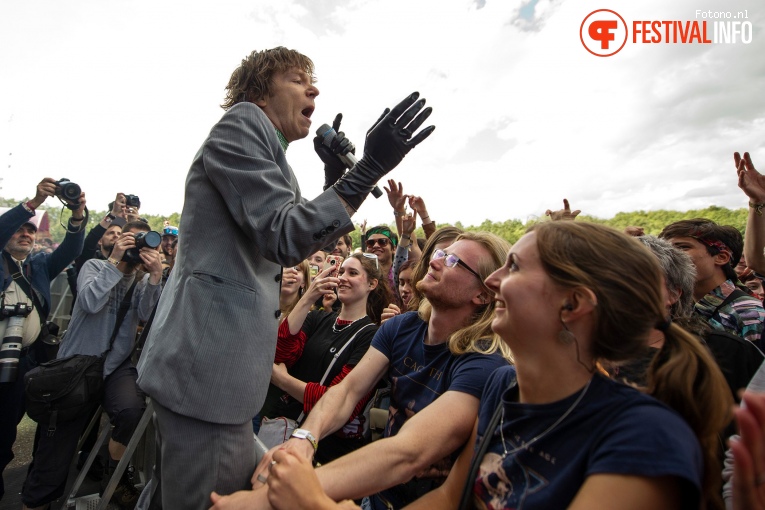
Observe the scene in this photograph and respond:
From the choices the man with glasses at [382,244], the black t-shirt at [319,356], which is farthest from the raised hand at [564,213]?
the man with glasses at [382,244]

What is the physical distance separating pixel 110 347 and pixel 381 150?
3047 mm

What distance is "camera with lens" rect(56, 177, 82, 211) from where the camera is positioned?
4.23m

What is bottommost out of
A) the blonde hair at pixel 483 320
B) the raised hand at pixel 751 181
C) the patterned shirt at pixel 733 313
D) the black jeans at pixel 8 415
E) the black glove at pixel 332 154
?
the black jeans at pixel 8 415

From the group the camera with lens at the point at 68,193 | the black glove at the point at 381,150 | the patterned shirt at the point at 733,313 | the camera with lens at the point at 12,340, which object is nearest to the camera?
the black glove at the point at 381,150

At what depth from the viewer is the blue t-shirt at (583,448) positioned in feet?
3.07

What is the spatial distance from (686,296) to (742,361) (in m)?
0.44

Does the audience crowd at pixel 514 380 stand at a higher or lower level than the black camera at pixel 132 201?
lower

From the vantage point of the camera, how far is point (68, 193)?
14.0 feet

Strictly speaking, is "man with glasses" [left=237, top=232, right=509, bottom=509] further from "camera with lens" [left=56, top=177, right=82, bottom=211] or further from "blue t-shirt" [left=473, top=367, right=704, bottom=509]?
"camera with lens" [left=56, top=177, right=82, bottom=211]

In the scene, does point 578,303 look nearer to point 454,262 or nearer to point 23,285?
point 454,262

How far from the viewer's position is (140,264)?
3584 millimetres

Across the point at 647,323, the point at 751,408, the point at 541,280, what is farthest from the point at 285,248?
the point at 751,408

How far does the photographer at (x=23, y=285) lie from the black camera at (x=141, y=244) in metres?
0.96

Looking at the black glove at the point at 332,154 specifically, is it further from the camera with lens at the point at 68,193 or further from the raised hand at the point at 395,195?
the camera with lens at the point at 68,193
